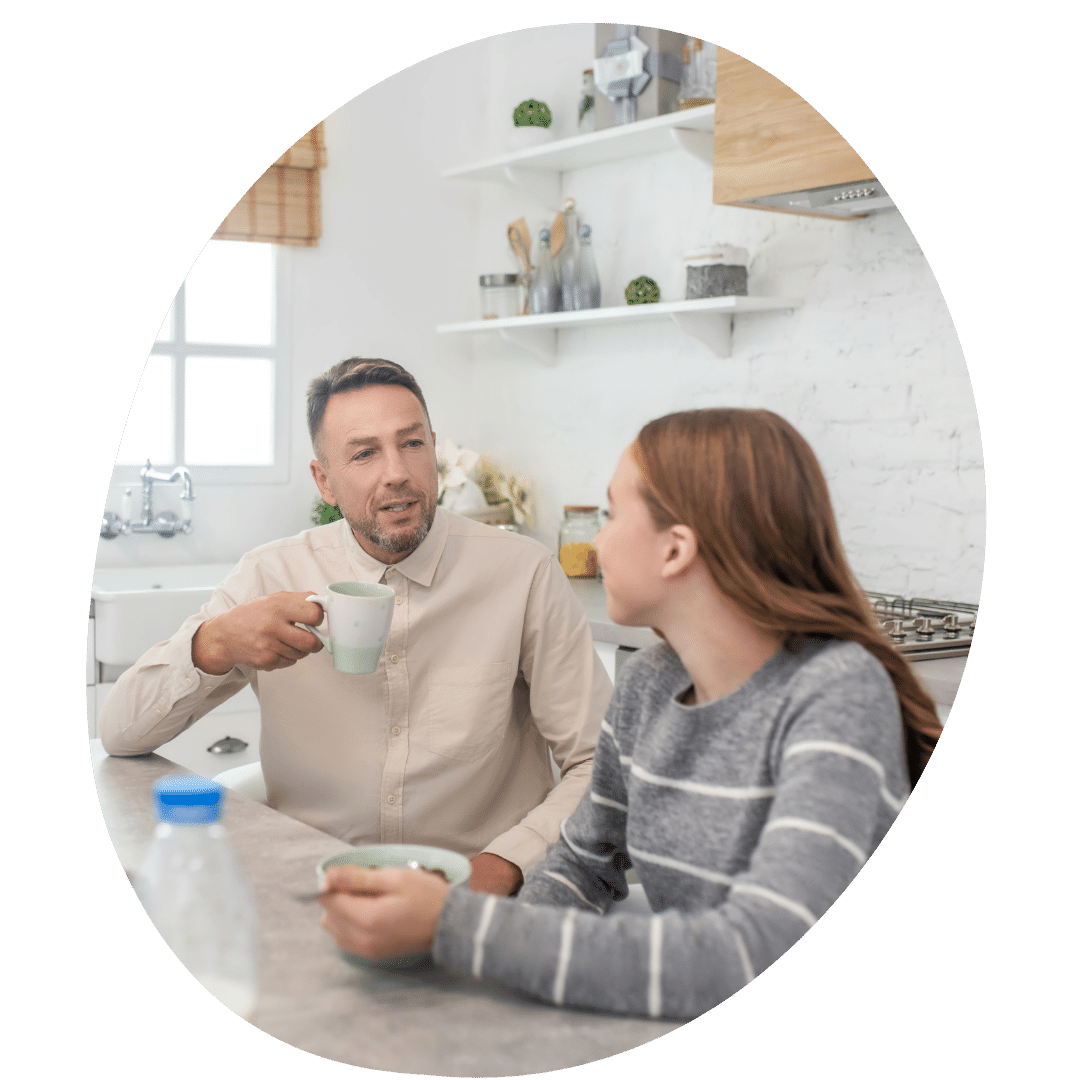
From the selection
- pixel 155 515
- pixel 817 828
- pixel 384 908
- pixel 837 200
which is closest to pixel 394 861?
pixel 384 908

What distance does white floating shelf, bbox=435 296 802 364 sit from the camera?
0.92 m

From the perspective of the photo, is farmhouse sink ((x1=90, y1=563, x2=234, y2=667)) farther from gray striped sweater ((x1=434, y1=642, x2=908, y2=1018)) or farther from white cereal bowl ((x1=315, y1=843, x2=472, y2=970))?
gray striped sweater ((x1=434, y1=642, x2=908, y2=1018))

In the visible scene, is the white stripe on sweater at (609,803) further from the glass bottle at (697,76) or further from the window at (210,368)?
the glass bottle at (697,76)

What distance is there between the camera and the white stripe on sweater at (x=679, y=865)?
0.71 metres

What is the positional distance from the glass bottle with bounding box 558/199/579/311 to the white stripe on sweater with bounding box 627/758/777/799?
1.42 feet

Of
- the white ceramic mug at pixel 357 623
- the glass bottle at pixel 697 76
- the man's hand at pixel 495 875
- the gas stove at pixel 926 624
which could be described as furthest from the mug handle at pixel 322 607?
the glass bottle at pixel 697 76

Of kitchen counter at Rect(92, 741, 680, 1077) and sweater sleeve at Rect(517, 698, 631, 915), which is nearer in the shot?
kitchen counter at Rect(92, 741, 680, 1077)

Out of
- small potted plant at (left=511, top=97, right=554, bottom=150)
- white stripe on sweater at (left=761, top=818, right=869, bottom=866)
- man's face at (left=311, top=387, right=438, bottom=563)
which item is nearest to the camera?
white stripe on sweater at (left=761, top=818, right=869, bottom=866)

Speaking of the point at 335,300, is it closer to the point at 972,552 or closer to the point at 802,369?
the point at 802,369

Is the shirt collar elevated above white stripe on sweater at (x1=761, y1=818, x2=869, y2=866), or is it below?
above

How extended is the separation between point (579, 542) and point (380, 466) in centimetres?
21

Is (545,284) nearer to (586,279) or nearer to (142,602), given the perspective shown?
(586,279)

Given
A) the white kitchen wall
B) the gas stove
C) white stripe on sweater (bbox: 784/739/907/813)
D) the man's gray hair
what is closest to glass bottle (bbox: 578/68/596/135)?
the white kitchen wall

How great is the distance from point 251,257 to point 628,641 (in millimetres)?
460
